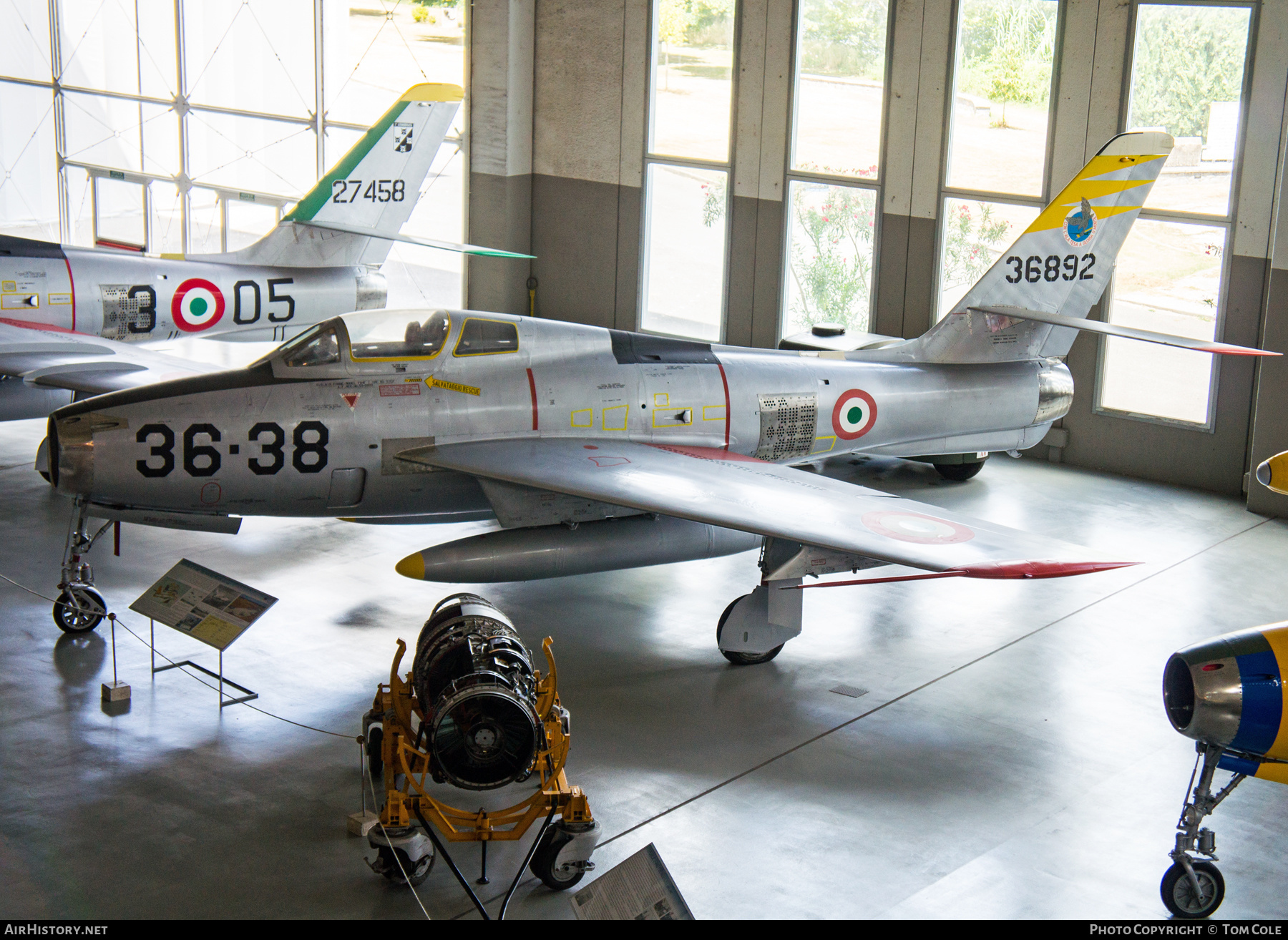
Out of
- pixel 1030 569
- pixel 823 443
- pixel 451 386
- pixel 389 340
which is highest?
pixel 389 340

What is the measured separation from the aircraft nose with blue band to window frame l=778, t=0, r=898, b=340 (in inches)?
382

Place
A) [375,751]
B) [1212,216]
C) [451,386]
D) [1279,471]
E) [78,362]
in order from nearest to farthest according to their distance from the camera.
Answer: [1279,471] → [375,751] → [451,386] → [78,362] → [1212,216]

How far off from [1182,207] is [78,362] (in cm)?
1105

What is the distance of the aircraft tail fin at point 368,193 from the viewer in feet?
46.5

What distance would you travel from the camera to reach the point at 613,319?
18109mm

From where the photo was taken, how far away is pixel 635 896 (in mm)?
5074

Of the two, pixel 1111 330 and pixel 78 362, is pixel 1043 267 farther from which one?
pixel 78 362

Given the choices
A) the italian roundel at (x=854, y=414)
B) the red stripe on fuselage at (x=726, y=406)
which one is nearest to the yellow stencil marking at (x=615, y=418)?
the red stripe on fuselage at (x=726, y=406)

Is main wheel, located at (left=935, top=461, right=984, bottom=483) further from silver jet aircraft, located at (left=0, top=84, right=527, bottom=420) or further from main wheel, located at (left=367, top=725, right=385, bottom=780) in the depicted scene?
main wheel, located at (left=367, top=725, right=385, bottom=780)

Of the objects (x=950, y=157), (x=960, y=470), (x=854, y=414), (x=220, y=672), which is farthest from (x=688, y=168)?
(x=220, y=672)

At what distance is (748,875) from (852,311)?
10564mm

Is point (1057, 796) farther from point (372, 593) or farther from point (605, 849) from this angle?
point (372, 593)

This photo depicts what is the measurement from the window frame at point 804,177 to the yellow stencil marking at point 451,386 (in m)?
6.93
